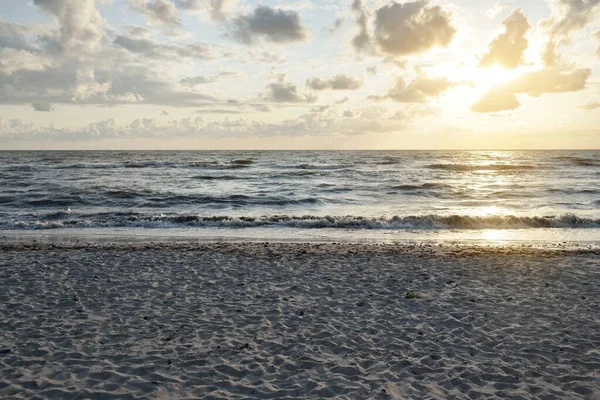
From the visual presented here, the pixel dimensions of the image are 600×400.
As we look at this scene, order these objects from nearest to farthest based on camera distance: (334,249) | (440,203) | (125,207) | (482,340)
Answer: (482,340), (334,249), (125,207), (440,203)

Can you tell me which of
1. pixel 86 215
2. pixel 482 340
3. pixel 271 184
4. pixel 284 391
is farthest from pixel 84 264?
pixel 271 184

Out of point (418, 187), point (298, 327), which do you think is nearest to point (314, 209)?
point (418, 187)

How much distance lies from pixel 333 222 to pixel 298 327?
42.4 ft

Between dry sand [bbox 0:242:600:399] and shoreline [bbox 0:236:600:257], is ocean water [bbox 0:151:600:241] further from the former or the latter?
dry sand [bbox 0:242:600:399]

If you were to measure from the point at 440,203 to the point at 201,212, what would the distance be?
1503cm

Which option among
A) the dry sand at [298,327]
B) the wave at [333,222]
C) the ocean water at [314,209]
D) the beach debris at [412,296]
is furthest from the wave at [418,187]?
the beach debris at [412,296]

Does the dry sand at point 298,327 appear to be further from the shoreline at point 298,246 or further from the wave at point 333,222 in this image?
the wave at point 333,222

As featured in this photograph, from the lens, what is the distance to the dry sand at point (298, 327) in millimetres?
6027

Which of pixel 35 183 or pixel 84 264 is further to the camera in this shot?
pixel 35 183

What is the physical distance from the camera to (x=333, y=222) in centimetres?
2062

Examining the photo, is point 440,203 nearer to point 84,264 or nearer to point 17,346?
point 84,264

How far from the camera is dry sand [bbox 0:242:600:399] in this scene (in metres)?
6.03

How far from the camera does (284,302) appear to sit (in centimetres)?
917

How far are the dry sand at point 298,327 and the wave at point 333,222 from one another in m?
7.51
